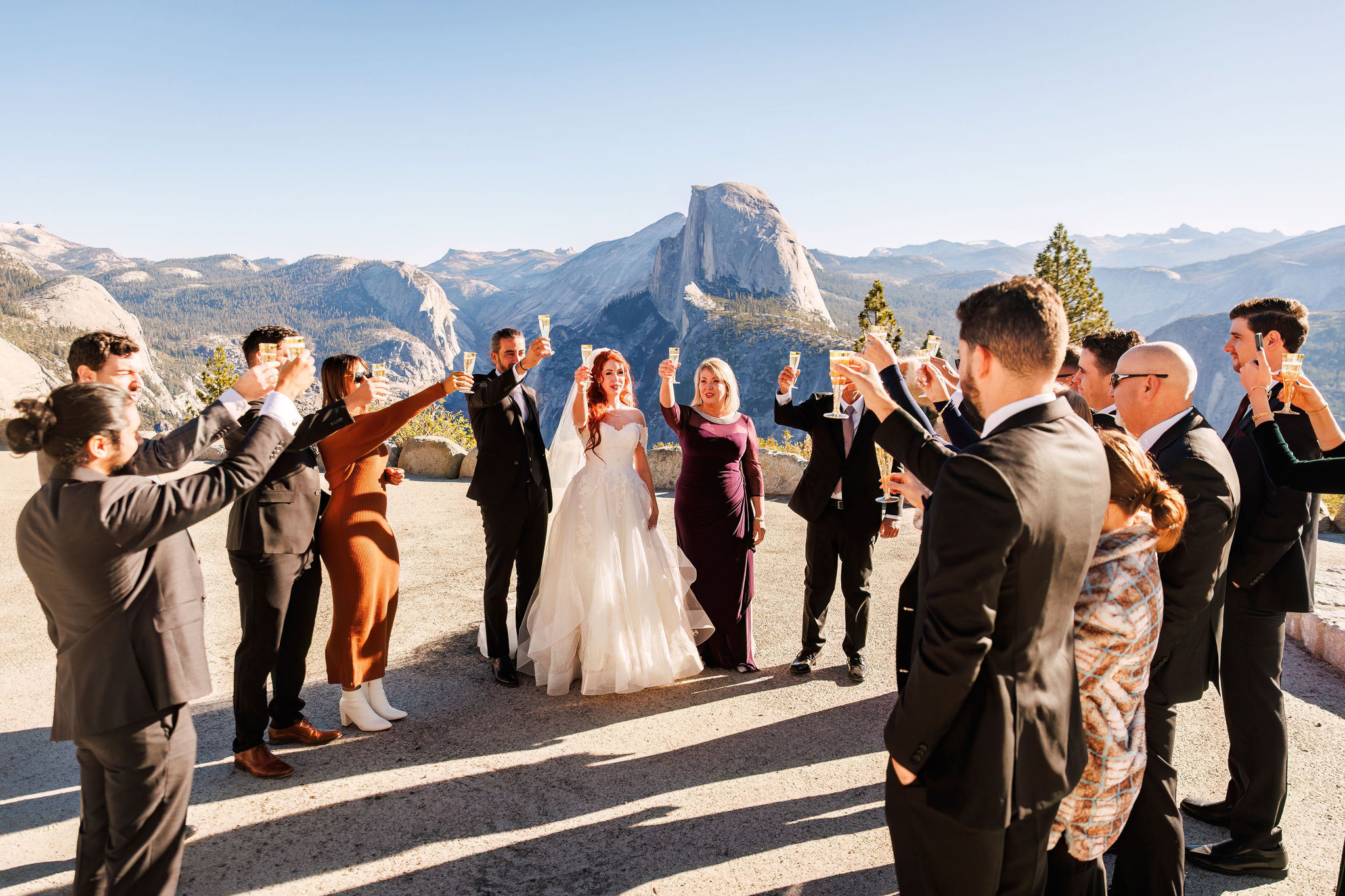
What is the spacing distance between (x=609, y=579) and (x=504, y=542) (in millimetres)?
816

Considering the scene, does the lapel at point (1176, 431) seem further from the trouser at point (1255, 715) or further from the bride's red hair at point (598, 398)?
the bride's red hair at point (598, 398)

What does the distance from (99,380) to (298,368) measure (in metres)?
1.13

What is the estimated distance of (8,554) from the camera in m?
7.23

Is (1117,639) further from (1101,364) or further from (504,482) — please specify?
(504,482)

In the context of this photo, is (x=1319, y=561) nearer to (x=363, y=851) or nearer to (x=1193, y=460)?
(x=1193, y=460)

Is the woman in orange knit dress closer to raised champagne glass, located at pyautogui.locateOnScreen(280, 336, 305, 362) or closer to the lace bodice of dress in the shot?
raised champagne glass, located at pyautogui.locateOnScreen(280, 336, 305, 362)

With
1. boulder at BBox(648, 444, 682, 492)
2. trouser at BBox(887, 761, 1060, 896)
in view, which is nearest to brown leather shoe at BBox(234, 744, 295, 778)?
trouser at BBox(887, 761, 1060, 896)

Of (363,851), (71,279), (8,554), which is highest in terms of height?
(71,279)

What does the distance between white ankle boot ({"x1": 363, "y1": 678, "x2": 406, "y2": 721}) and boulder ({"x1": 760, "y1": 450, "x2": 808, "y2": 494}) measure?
7893 mm

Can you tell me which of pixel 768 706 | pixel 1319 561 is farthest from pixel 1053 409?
pixel 1319 561

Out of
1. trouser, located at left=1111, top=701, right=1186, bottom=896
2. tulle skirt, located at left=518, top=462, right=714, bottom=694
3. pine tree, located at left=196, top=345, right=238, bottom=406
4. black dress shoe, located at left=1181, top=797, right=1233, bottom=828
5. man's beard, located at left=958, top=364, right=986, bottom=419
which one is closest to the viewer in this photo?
man's beard, located at left=958, top=364, right=986, bottom=419

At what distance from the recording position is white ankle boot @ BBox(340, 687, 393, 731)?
404 centimetres

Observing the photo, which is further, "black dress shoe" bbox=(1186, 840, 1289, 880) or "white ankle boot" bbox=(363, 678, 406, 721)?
"white ankle boot" bbox=(363, 678, 406, 721)

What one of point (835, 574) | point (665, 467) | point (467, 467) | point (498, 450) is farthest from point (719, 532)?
point (467, 467)
